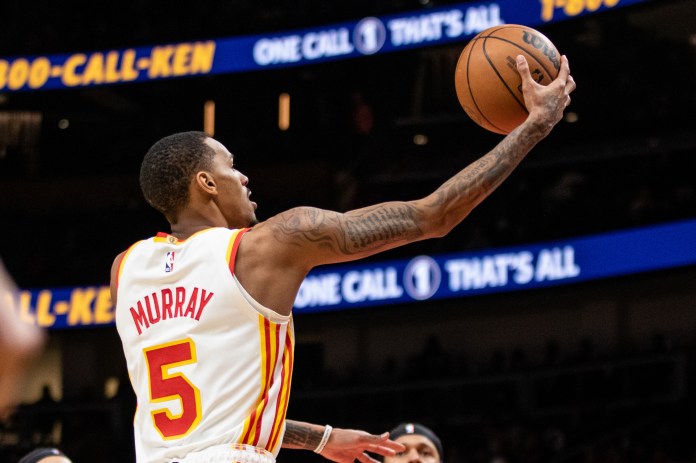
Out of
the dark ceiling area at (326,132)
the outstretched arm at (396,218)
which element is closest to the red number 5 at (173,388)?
the outstretched arm at (396,218)

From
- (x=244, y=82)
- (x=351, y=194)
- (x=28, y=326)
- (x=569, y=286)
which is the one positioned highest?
(x=244, y=82)

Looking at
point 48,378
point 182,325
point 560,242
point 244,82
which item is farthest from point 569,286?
point 182,325

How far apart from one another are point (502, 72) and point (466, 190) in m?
0.75

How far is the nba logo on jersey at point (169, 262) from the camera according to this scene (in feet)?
10.7

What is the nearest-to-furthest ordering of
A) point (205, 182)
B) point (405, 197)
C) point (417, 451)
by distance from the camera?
point (205, 182) → point (417, 451) → point (405, 197)

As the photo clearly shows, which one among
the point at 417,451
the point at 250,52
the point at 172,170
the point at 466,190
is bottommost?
the point at 417,451

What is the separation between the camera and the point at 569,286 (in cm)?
1404

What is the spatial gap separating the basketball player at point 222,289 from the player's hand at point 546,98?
0.05 feet

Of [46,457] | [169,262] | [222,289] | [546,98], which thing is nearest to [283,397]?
[222,289]

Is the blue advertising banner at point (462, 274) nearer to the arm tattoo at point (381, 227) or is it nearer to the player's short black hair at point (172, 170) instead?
the arm tattoo at point (381, 227)

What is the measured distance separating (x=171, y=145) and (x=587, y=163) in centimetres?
1492

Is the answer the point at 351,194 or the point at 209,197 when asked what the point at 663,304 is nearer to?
the point at 351,194

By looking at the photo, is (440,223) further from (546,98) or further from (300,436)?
(300,436)

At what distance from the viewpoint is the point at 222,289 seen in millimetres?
3146
